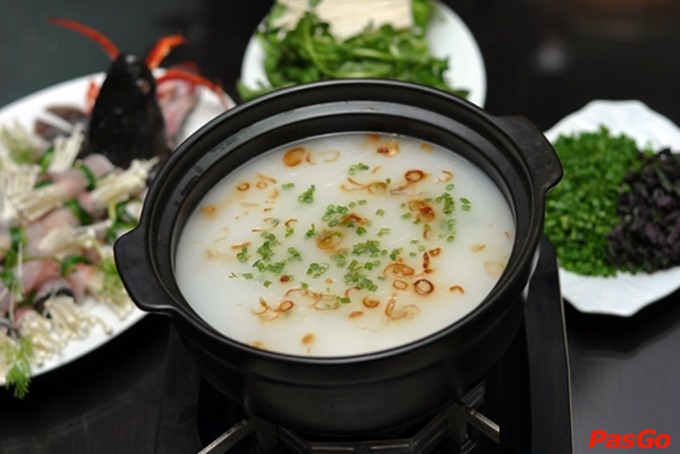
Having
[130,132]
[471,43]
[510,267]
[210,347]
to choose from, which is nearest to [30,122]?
[130,132]

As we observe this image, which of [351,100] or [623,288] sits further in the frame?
[623,288]

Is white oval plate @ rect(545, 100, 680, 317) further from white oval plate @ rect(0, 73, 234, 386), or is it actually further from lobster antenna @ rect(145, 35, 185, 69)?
lobster antenna @ rect(145, 35, 185, 69)

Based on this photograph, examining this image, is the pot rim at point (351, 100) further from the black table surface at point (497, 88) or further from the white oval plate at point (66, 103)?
the white oval plate at point (66, 103)

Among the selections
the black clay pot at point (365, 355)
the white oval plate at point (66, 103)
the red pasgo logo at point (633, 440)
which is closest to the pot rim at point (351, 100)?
the black clay pot at point (365, 355)

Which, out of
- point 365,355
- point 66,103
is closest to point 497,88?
point 66,103

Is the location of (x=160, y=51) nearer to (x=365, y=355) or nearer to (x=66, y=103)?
(x=66, y=103)

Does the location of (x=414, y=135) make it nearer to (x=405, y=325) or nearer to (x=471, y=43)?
(x=405, y=325)
